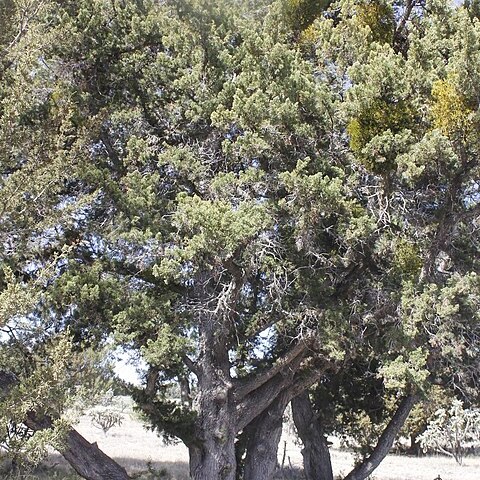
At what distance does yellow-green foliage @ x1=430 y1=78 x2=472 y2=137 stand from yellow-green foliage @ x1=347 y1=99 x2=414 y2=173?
1.69ft

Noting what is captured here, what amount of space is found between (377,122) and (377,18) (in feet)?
10.4

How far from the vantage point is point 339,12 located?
1277 cm

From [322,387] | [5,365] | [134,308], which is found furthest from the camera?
[322,387]

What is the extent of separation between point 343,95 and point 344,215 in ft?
8.54

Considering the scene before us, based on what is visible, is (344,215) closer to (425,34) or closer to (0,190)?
(425,34)

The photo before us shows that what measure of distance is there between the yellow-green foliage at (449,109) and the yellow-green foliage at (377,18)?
2.82 meters

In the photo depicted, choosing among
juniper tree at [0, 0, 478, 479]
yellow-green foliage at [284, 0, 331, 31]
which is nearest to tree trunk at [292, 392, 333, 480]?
juniper tree at [0, 0, 478, 479]

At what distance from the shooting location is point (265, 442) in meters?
13.1

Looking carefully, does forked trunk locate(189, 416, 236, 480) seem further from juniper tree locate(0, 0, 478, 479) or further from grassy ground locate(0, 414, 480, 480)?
grassy ground locate(0, 414, 480, 480)

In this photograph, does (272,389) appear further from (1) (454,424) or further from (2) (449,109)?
(2) (449,109)

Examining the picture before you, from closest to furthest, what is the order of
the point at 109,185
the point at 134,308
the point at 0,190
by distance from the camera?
the point at 0,190, the point at 134,308, the point at 109,185

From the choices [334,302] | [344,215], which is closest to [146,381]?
[334,302]

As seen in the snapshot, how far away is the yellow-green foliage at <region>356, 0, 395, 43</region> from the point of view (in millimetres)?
11595

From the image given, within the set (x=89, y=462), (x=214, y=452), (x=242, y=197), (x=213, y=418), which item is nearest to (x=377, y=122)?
(x=242, y=197)
